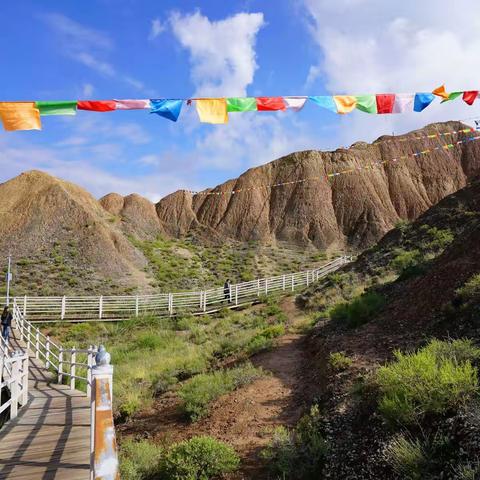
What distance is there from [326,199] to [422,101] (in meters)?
44.4

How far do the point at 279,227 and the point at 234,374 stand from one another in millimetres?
45088

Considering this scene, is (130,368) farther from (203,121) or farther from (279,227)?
(279,227)

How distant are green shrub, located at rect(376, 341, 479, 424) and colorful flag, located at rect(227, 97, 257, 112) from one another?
7298 millimetres

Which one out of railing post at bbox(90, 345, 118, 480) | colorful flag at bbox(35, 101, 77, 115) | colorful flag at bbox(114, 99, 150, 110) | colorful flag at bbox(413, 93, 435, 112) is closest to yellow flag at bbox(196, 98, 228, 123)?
colorful flag at bbox(114, 99, 150, 110)

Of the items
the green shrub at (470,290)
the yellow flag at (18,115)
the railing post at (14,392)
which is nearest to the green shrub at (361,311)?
the green shrub at (470,290)

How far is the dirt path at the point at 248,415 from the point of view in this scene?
24.1ft

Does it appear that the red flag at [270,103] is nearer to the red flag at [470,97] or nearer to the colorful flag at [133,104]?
the colorful flag at [133,104]

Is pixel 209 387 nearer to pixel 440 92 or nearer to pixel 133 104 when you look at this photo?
pixel 133 104

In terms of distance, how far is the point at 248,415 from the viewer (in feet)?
27.1

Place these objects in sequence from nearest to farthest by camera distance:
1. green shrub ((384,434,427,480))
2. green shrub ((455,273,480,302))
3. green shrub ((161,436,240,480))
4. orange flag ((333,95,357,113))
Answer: green shrub ((384,434,427,480)), green shrub ((161,436,240,480)), green shrub ((455,273,480,302)), orange flag ((333,95,357,113))

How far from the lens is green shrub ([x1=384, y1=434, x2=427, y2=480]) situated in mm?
4266

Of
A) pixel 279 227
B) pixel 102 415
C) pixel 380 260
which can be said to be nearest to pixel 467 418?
pixel 102 415

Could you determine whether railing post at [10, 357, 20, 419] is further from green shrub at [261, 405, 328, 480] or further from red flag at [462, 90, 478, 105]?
red flag at [462, 90, 478, 105]

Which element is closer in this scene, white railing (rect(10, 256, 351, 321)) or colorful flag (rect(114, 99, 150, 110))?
colorful flag (rect(114, 99, 150, 110))
